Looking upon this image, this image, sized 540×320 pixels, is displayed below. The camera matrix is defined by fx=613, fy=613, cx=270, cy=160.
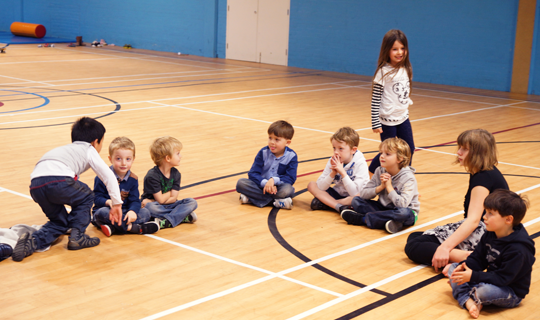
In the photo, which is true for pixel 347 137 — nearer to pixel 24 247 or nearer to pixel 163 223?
pixel 163 223

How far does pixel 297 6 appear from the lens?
50.4 ft

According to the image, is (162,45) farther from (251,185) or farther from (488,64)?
(251,185)

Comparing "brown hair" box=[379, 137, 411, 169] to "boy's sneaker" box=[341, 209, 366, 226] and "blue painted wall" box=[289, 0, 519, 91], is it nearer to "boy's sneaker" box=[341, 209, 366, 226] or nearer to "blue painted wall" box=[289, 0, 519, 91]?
"boy's sneaker" box=[341, 209, 366, 226]

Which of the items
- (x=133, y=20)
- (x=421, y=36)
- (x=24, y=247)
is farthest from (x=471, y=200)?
(x=133, y=20)

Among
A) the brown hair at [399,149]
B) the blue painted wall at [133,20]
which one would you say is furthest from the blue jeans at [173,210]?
the blue painted wall at [133,20]

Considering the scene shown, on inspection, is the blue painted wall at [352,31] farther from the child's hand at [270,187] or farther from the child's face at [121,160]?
the child's face at [121,160]

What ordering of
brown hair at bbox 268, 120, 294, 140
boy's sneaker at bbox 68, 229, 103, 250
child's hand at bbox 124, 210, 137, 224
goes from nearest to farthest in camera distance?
boy's sneaker at bbox 68, 229, 103, 250 < child's hand at bbox 124, 210, 137, 224 < brown hair at bbox 268, 120, 294, 140

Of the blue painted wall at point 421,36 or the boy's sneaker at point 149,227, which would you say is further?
the blue painted wall at point 421,36

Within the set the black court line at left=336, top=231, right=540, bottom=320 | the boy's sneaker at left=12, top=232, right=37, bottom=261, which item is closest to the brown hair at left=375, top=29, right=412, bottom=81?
the black court line at left=336, top=231, right=540, bottom=320

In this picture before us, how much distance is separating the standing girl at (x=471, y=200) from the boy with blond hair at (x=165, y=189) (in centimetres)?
152

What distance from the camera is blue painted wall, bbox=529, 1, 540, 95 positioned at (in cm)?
1159

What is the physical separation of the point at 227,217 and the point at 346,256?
3.43 ft

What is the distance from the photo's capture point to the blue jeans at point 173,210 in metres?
4.04

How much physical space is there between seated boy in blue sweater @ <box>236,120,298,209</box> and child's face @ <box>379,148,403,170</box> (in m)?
0.77
